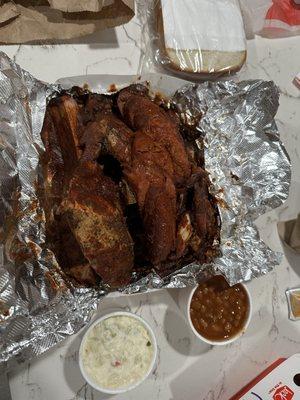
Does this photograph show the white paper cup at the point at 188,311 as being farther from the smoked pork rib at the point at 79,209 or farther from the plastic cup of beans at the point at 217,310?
the smoked pork rib at the point at 79,209

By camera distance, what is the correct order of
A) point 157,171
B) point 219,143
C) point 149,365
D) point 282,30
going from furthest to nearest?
point 282,30 → point 219,143 → point 149,365 → point 157,171

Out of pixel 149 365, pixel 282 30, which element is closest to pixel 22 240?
pixel 149 365

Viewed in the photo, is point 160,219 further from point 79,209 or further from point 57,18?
point 57,18

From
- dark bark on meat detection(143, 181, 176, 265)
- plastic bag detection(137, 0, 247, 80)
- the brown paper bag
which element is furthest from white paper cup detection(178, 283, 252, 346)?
the brown paper bag

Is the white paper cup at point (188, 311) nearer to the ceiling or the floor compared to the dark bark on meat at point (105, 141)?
nearer to the floor

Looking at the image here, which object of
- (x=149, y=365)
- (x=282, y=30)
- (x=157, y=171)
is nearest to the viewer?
(x=157, y=171)

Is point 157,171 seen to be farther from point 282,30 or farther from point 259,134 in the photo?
point 282,30

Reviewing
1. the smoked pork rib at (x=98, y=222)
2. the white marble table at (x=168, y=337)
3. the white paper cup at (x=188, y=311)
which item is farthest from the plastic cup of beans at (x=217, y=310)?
the smoked pork rib at (x=98, y=222)
